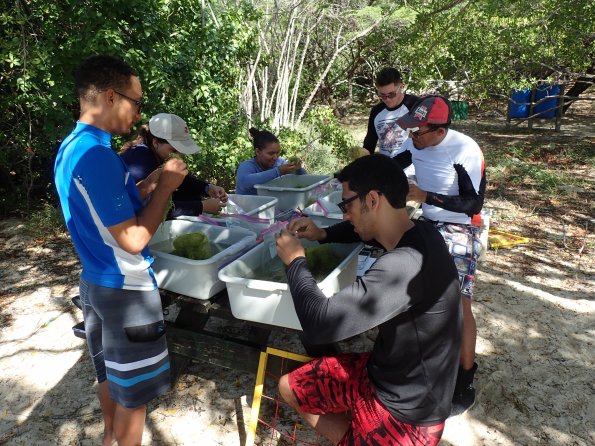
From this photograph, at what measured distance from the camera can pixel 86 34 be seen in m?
4.70

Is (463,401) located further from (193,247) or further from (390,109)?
(390,109)

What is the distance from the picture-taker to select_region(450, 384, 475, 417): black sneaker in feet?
8.16

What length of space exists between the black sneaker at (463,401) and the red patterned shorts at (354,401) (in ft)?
2.75

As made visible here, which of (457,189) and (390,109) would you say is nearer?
(457,189)

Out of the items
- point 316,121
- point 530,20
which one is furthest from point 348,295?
point 530,20

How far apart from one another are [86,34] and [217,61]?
64.4 inches

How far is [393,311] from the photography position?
154 cm

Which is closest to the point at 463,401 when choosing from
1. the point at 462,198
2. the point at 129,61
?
the point at 462,198

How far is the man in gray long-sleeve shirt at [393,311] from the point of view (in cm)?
155

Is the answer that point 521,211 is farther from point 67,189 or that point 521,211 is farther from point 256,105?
point 67,189

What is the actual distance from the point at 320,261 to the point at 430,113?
1.12m

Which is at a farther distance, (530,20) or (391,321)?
(530,20)

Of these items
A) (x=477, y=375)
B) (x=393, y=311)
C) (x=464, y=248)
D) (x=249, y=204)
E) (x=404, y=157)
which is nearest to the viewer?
(x=393, y=311)

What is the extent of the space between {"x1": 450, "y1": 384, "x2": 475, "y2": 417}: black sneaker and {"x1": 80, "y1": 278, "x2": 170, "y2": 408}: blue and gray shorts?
165 centimetres
